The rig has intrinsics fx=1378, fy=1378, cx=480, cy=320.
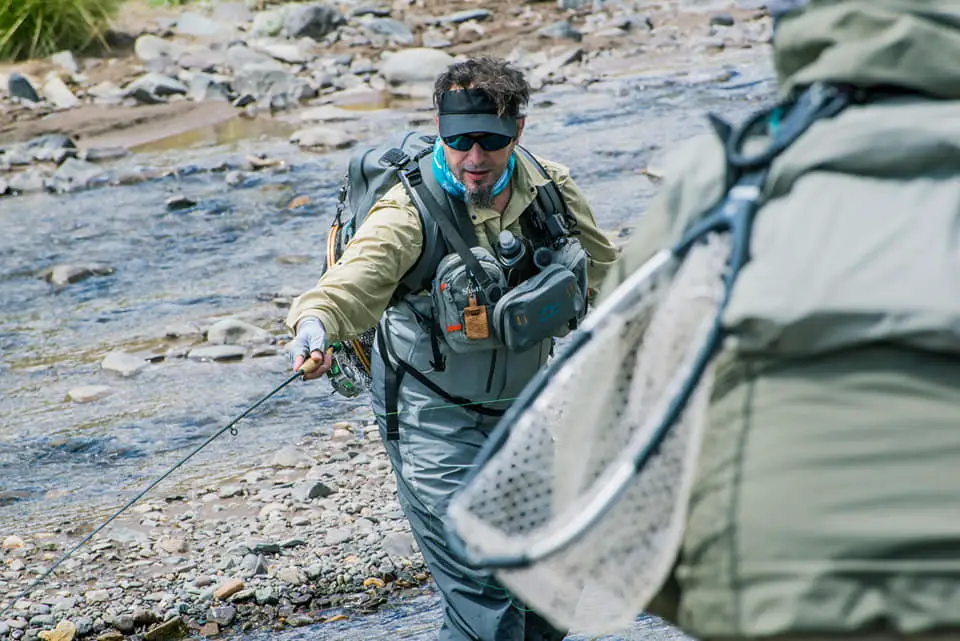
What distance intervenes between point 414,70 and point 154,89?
2.97 m

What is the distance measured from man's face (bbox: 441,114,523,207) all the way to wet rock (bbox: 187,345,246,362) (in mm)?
4452

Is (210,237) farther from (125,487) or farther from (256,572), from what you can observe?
(256,572)

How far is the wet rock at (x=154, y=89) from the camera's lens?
51.1 ft

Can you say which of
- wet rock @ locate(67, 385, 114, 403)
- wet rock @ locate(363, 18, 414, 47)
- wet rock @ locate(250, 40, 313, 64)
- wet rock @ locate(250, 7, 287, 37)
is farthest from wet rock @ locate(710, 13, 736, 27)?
wet rock @ locate(67, 385, 114, 403)

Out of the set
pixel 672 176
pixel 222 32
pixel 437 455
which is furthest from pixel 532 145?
pixel 672 176

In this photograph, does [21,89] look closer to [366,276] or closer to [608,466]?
[366,276]

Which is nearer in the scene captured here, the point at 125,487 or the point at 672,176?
the point at 672,176

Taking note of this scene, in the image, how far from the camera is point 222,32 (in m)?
18.1

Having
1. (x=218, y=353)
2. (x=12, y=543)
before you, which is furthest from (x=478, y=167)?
(x=218, y=353)

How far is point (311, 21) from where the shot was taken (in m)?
17.8

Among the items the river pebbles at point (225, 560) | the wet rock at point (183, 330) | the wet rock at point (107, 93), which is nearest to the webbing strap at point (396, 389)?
the river pebbles at point (225, 560)

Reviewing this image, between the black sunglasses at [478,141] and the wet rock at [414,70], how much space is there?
37.3 ft

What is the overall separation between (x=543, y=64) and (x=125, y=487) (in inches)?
411

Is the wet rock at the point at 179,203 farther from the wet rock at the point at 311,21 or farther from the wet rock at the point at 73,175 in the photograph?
the wet rock at the point at 311,21
